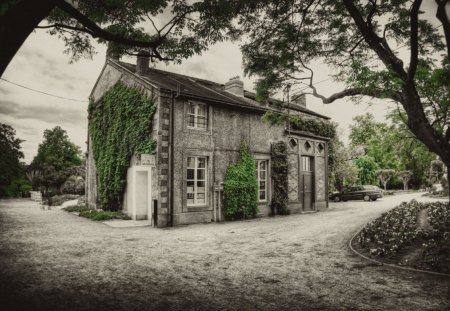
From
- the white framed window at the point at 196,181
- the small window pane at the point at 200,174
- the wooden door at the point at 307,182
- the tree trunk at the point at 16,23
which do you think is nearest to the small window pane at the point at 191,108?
the white framed window at the point at 196,181

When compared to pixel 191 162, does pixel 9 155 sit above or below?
above

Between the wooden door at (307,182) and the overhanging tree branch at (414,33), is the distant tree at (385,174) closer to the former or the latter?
the wooden door at (307,182)

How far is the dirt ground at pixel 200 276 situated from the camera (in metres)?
4.70

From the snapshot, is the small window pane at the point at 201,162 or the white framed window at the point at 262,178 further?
the white framed window at the point at 262,178

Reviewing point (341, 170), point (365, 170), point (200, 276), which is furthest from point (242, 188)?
point (365, 170)

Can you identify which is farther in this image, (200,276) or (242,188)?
(242,188)

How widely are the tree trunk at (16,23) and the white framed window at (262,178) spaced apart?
47.2ft

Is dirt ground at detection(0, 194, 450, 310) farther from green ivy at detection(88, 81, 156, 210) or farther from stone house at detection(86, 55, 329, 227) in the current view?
green ivy at detection(88, 81, 156, 210)

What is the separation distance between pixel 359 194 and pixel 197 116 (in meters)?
20.1

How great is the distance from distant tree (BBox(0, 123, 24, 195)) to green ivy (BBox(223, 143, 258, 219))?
34.6 m

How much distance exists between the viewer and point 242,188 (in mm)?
15242

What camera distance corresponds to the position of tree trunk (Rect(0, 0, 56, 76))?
268 centimetres

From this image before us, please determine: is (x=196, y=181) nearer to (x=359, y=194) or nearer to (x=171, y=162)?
Answer: (x=171, y=162)

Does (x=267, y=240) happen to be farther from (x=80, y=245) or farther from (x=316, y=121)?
(x=316, y=121)
